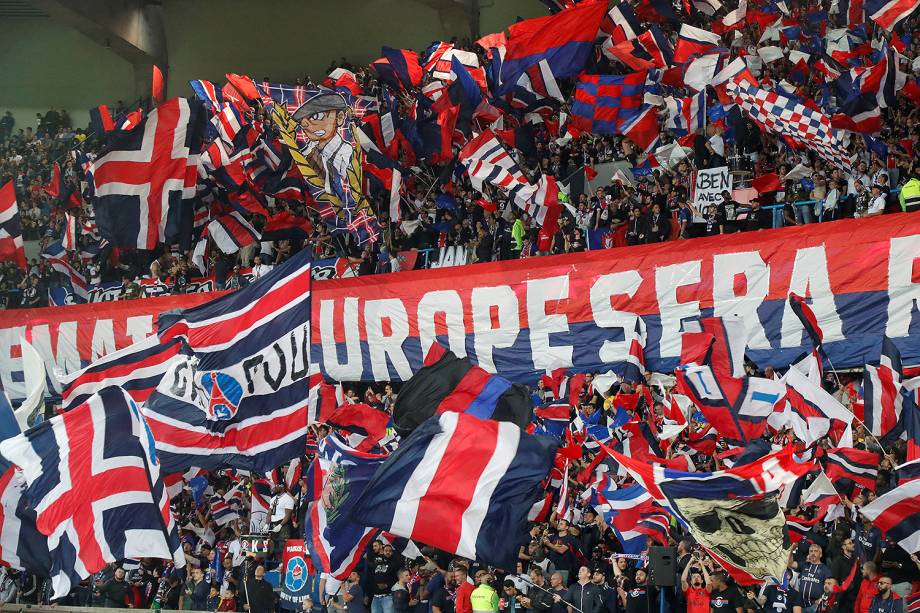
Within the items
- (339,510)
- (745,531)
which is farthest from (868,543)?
(339,510)

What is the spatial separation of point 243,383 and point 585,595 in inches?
189

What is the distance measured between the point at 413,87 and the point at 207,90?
4.91 metres

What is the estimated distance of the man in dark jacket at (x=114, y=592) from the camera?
19.6 meters

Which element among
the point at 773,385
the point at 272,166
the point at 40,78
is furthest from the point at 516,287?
the point at 40,78

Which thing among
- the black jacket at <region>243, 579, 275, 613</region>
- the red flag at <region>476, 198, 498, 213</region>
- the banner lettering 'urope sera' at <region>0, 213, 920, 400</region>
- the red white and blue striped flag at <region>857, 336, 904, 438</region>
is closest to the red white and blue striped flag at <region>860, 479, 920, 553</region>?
the red white and blue striped flag at <region>857, 336, 904, 438</region>

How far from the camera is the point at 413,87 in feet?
86.7

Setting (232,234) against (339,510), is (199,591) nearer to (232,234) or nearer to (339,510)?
(339,510)

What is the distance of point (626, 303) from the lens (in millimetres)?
20875

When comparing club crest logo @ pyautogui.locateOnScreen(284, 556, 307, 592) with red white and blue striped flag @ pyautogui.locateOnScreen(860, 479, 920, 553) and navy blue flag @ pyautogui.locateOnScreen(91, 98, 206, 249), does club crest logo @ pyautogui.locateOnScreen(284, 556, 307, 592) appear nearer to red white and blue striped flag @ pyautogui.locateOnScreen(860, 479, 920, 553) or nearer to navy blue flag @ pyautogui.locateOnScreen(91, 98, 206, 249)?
red white and blue striped flag @ pyautogui.locateOnScreen(860, 479, 920, 553)

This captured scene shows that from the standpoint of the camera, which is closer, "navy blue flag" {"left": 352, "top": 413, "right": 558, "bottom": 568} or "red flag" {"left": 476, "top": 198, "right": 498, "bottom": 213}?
"navy blue flag" {"left": 352, "top": 413, "right": 558, "bottom": 568}

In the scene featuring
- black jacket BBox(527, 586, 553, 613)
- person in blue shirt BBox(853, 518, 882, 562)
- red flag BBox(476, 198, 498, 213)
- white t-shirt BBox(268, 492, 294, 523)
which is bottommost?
black jacket BBox(527, 586, 553, 613)

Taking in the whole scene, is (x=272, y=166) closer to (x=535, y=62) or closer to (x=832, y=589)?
(x=535, y=62)

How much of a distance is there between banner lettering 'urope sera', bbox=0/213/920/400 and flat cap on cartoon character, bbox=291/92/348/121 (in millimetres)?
3395

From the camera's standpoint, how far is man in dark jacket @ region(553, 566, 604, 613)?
48.4ft
